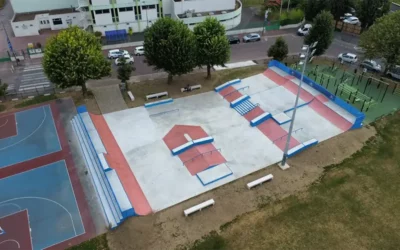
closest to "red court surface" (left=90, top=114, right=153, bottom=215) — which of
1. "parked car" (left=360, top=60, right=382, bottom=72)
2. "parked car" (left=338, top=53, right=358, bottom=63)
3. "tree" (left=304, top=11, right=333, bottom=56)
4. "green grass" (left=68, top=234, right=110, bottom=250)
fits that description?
"green grass" (left=68, top=234, right=110, bottom=250)

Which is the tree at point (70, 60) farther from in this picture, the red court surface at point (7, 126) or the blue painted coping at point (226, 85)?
the blue painted coping at point (226, 85)

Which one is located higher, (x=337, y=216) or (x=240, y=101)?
(x=240, y=101)

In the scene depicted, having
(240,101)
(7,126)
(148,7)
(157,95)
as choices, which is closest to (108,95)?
(157,95)

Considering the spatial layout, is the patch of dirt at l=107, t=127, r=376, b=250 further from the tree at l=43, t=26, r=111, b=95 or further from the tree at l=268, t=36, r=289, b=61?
the tree at l=43, t=26, r=111, b=95

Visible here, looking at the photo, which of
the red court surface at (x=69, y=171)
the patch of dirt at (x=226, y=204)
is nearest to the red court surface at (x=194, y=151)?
the patch of dirt at (x=226, y=204)

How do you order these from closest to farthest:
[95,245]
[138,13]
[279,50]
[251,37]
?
[95,245] → [279,50] → [251,37] → [138,13]

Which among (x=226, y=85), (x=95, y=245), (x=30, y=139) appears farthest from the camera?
(x=226, y=85)

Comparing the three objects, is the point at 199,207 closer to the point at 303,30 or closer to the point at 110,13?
the point at 110,13
